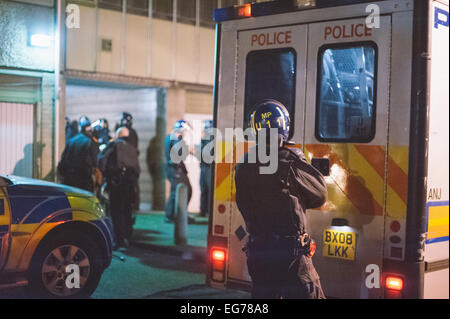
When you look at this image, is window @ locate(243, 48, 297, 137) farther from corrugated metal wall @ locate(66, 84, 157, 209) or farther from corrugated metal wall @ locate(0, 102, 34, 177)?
corrugated metal wall @ locate(66, 84, 157, 209)

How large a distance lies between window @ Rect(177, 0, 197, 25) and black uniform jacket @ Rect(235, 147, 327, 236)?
36.4 ft

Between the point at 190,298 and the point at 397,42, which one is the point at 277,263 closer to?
the point at 397,42

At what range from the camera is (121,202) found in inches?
396

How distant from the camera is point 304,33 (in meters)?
5.66

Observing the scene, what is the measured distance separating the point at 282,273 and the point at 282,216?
378mm

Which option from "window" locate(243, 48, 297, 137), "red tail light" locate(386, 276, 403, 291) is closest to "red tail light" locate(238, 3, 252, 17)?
"window" locate(243, 48, 297, 137)

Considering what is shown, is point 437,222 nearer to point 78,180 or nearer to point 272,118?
point 272,118

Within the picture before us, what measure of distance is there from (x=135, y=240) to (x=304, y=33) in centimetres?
635

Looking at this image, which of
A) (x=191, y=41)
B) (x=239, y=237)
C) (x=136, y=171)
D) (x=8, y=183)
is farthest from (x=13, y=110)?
(x=191, y=41)

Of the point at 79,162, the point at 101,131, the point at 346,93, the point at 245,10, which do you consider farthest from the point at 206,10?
the point at 346,93

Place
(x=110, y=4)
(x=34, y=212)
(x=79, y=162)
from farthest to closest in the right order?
(x=110, y=4) < (x=79, y=162) < (x=34, y=212)

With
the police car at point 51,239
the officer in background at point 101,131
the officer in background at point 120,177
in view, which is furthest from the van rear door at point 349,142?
the officer in background at point 101,131

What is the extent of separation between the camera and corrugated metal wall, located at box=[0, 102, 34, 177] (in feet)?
24.1

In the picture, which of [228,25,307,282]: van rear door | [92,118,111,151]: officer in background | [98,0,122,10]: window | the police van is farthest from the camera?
[98,0,122,10]: window
